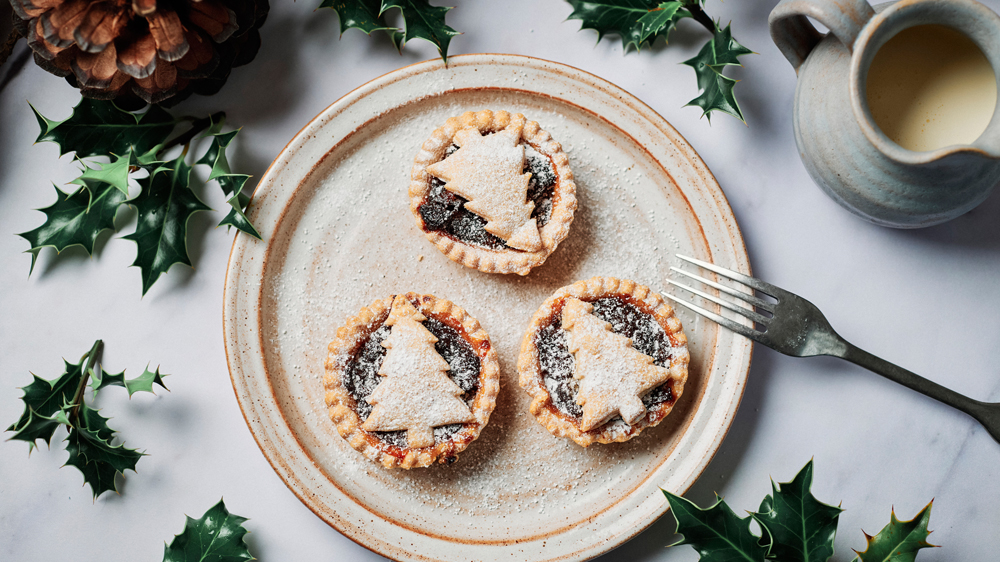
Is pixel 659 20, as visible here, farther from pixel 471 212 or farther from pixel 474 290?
pixel 474 290

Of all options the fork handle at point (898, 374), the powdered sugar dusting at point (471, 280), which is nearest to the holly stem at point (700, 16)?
the powdered sugar dusting at point (471, 280)

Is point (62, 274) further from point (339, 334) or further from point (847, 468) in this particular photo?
point (847, 468)

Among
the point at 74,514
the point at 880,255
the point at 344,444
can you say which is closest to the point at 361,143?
the point at 344,444

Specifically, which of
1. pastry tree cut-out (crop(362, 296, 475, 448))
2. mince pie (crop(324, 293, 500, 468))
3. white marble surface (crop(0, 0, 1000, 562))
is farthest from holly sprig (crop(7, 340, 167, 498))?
pastry tree cut-out (crop(362, 296, 475, 448))

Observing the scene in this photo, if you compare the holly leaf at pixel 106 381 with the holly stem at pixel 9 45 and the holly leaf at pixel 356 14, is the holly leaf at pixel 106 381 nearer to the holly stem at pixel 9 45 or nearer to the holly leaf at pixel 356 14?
the holly stem at pixel 9 45

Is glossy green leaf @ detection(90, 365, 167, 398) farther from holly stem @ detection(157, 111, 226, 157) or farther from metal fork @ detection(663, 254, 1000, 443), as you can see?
metal fork @ detection(663, 254, 1000, 443)

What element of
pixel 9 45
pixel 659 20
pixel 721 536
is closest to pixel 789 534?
pixel 721 536
